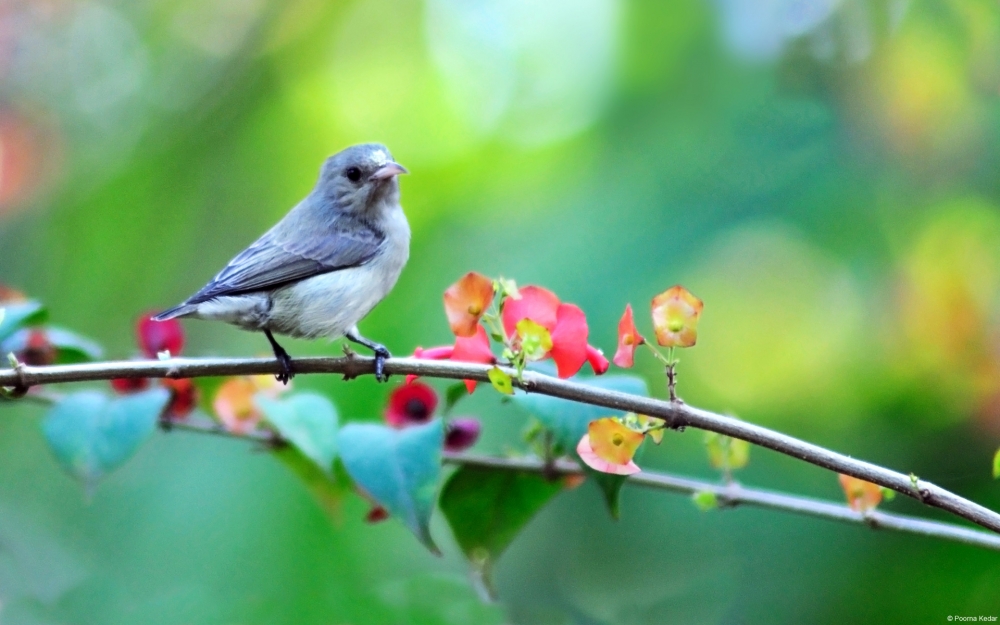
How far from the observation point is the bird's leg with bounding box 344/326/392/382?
193cm

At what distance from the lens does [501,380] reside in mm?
1568

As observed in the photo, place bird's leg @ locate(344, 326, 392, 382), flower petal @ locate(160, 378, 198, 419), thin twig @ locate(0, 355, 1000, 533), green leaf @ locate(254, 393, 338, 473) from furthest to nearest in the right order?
1. flower petal @ locate(160, 378, 198, 419)
2. green leaf @ locate(254, 393, 338, 473)
3. bird's leg @ locate(344, 326, 392, 382)
4. thin twig @ locate(0, 355, 1000, 533)

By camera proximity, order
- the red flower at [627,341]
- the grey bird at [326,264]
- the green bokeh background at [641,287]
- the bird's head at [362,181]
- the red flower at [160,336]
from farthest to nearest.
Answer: the bird's head at [362,181], the green bokeh background at [641,287], the grey bird at [326,264], the red flower at [160,336], the red flower at [627,341]

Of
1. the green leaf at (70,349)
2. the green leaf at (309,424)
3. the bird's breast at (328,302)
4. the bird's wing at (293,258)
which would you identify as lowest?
the green leaf at (309,424)

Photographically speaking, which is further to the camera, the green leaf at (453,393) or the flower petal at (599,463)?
the green leaf at (453,393)

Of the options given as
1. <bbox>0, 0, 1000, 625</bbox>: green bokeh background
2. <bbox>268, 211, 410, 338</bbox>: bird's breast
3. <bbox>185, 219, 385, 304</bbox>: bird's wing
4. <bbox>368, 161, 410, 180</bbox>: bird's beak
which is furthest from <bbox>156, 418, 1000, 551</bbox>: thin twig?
<bbox>368, 161, 410, 180</bbox>: bird's beak

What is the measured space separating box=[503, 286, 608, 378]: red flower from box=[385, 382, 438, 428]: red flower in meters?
0.66

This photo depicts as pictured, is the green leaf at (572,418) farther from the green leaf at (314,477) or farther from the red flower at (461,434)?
the green leaf at (314,477)

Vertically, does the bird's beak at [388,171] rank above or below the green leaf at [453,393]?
above

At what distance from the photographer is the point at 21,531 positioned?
15.4 feet

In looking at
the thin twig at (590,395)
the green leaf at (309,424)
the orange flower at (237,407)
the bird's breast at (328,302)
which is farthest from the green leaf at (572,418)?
the bird's breast at (328,302)

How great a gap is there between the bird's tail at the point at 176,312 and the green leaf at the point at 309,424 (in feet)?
1.98

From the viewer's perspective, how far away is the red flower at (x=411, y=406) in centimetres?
240

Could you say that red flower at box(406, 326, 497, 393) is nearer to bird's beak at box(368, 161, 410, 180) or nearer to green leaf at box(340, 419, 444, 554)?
green leaf at box(340, 419, 444, 554)
